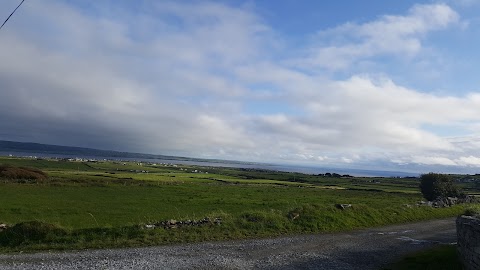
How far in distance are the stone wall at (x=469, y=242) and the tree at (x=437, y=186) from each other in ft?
168

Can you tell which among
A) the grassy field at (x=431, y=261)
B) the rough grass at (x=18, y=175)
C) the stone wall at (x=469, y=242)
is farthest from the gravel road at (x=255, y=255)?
the rough grass at (x=18, y=175)

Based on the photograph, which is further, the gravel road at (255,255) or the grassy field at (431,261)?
the grassy field at (431,261)

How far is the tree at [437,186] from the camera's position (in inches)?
2473

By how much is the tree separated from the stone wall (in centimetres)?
5116

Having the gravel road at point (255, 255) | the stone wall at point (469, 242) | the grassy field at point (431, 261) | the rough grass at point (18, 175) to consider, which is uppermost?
the stone wall at point (469, 242)

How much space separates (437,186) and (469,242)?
54499 millimetres

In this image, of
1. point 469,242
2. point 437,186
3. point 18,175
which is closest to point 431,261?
point 469,242

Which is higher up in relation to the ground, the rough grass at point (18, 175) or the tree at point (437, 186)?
the tree at point (437, 186)

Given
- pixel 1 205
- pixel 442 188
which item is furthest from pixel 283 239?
pixel 442 188

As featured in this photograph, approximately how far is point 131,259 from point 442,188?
59729mm

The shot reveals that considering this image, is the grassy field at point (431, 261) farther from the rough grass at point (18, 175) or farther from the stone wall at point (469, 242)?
the rough grass at point (18, 175)

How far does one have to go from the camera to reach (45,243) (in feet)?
62.9

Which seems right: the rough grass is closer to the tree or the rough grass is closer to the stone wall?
the tree

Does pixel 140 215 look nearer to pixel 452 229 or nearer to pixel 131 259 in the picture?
pixel 131 259
